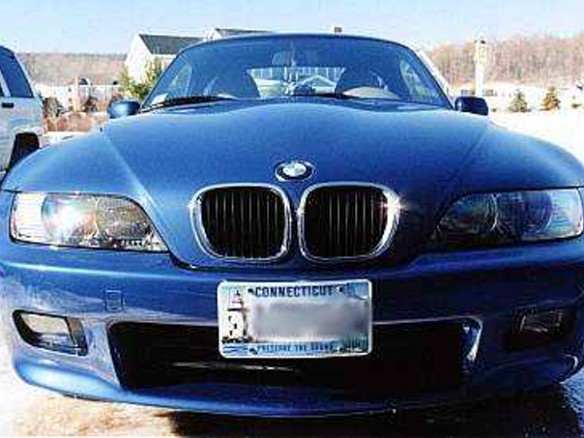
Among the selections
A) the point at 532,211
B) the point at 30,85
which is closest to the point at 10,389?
the point at 532,211

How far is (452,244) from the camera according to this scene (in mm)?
2326

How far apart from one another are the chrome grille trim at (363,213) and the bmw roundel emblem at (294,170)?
0.18ft

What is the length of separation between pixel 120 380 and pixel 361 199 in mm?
851

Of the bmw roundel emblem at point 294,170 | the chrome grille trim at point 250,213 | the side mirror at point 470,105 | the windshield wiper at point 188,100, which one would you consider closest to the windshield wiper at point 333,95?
the windshield wiper at point 188,100

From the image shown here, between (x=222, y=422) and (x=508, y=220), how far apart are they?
1.11 m

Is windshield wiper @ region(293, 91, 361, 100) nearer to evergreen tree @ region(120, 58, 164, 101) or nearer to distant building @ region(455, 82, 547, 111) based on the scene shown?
evergreen tree @ region(120, 58, 164, 101)

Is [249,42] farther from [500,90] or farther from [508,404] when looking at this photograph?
[500,90]

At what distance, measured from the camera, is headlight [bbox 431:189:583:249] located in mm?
2348

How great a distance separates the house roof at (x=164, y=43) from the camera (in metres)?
84.4

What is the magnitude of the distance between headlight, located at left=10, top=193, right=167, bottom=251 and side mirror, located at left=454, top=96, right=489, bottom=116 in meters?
1.98

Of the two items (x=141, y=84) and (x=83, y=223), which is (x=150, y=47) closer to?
(x=141, y=84)

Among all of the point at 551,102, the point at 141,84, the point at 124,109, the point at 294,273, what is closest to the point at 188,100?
the point at 124,109

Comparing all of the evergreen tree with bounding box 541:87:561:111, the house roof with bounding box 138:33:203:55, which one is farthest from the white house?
the evergreen tree with bounding box 541:87:561:111

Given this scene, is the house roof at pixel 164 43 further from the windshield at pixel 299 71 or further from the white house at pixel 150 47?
the windshield at pixel 299 71
